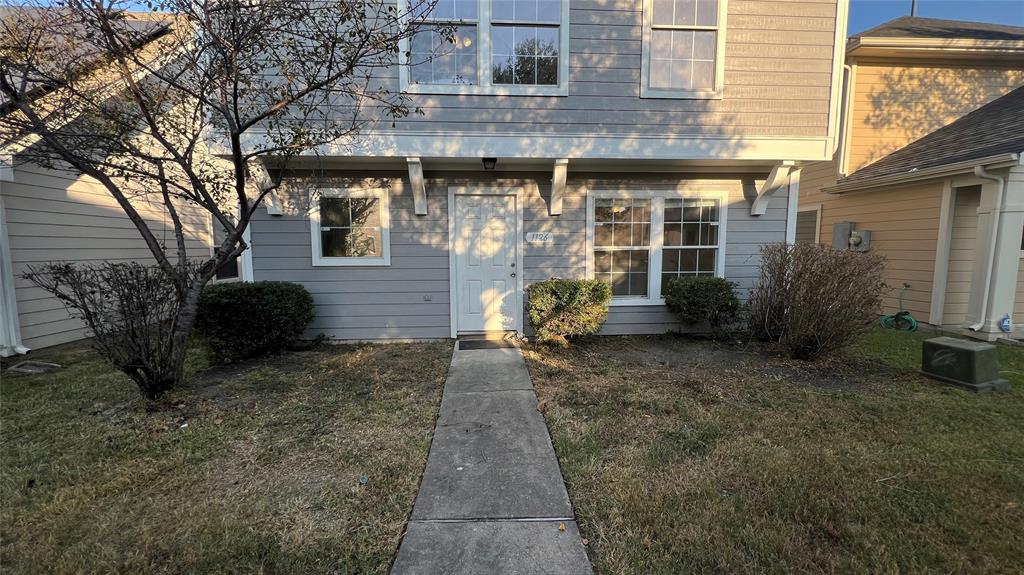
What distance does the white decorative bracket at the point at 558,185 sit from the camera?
5535 millimetres

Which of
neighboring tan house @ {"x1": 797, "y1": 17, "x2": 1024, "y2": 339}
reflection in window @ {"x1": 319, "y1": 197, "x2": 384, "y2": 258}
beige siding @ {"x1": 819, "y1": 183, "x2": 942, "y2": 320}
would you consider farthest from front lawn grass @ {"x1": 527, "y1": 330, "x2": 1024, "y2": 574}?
beige siding @ {"x1": 819, "y1": 183, "x2": 942, "y2": 320}

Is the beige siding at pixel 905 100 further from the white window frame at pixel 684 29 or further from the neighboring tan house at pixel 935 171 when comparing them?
the white window frame at pixel 684 29

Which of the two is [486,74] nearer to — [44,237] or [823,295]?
[823,295]

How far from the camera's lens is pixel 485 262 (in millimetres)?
6160

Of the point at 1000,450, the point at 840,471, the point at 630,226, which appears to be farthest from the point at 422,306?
the point at 1000,450

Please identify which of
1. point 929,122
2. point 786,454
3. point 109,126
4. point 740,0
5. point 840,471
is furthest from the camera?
point 929,122

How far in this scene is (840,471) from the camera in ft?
8.79

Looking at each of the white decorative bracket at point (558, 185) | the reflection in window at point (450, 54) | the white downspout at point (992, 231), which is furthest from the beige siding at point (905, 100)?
the reflection in window at point (450, 54)

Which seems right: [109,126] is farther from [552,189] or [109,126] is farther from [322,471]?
[552,189]

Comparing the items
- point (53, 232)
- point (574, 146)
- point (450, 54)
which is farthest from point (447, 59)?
point (53, 232)

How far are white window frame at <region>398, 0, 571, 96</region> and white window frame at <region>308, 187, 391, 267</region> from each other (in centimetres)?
147

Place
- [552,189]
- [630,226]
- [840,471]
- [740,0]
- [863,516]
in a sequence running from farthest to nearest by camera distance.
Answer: [630,226], [552,189], [740,0], [840,471], [863,516]

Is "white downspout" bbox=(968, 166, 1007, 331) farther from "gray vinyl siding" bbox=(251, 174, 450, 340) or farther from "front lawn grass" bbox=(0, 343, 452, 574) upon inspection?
"front lawn grass" bbox=(0, 343, 452, 574)

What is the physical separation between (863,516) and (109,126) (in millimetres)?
6085
